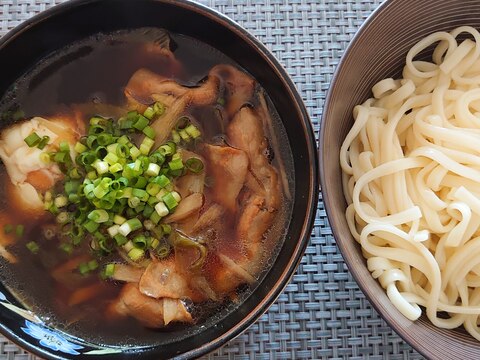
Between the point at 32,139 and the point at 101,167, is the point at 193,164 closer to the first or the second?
the point at 101,167

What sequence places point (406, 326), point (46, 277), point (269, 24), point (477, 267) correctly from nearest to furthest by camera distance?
point (406, 326) → point (477, 267) → point (46, 277) → point (269, 24)

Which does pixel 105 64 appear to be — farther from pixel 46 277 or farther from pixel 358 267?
pixel 358 267

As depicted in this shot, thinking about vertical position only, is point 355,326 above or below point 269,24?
below

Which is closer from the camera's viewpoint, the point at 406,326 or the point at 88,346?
the point at 406,326

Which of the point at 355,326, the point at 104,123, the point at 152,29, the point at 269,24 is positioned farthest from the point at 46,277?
the point at 269,24

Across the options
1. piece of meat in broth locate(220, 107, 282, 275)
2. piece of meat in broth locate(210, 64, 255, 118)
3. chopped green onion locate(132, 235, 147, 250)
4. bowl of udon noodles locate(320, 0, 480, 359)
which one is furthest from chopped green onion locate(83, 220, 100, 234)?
bowl of udon noodles locate(320, 0, 480, 359)

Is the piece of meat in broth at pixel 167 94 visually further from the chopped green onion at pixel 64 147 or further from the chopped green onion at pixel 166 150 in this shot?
the chopped green onion at pixel 64 147
